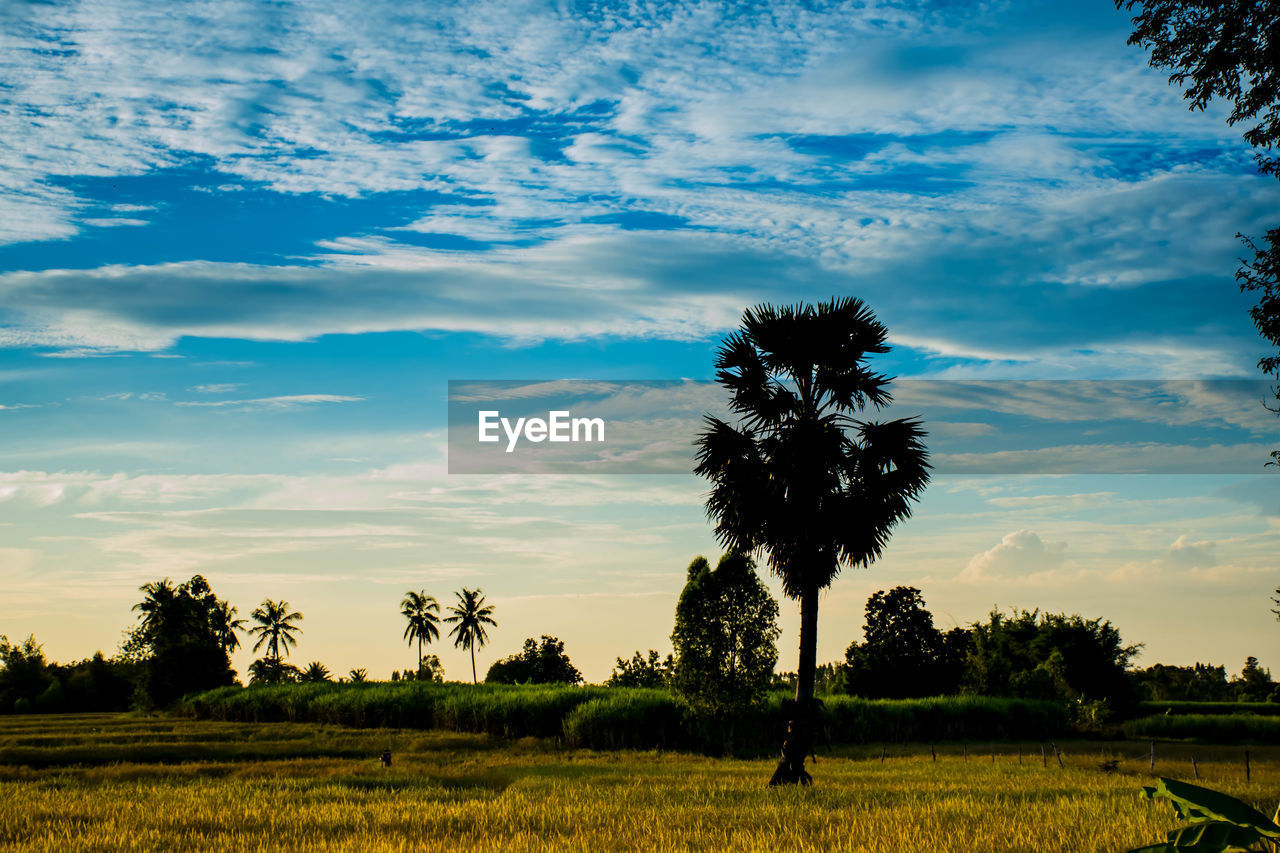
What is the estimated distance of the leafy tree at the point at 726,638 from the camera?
4262 cm

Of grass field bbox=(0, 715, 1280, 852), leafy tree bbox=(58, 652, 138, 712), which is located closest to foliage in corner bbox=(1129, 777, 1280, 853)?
grass field bbox=(0, 715, 1280, 852)

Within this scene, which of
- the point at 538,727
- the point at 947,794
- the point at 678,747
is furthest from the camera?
the point at 538,727

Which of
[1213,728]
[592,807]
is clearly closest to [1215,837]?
[592,807]

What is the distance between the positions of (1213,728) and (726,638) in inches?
1546

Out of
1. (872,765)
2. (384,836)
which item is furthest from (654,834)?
(872,765)

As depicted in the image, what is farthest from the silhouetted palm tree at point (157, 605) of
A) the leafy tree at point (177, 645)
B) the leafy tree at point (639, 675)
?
the leafy tree at point (639, 675)

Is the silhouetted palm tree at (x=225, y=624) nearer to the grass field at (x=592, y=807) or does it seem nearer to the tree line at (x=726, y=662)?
the tree line at (x=726, y=662)

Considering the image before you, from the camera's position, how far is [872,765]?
36.4 metres

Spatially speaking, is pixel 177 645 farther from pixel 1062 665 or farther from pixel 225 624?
pixel 1062 665

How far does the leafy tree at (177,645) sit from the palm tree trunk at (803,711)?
82.8m

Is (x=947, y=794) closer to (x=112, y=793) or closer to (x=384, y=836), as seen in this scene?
(x=384, y=836)

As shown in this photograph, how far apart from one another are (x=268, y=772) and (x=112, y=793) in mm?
10881

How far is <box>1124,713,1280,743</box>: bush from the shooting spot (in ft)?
197

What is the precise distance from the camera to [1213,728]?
61062 millimetres
